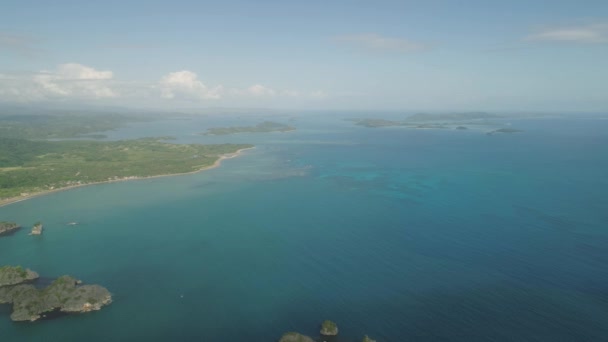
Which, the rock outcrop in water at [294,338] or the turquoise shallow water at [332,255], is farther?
the turquoise shallow water at [332,255]

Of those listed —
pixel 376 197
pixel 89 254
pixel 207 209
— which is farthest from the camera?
pixel 376 197

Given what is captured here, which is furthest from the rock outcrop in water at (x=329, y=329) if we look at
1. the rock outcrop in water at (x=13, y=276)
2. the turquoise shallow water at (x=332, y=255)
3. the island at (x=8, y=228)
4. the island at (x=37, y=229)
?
the island at (x=8, y=228)

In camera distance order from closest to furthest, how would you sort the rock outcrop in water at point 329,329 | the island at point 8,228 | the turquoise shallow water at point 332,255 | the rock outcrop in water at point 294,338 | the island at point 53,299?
the rock outcrop in water at point 294,338 < the rock outcrop in water at point 329,329 < the turquoise shallow water at point 332,255 < the island at point 53,299 < the island at point 8,228

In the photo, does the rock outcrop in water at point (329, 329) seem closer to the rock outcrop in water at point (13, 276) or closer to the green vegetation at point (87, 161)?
the rock outcrop in water at point (13, 276)

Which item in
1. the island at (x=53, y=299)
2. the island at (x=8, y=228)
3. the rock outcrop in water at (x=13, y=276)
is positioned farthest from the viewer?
the island at (x=8, y=228)

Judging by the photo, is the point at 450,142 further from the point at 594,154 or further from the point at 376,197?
the point at 376,197

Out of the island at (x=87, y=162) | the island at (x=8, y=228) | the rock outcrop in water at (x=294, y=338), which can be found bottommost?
the island at (x=8, y=228)

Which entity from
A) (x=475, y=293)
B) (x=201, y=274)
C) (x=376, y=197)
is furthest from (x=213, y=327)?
(x=376, y=197)
